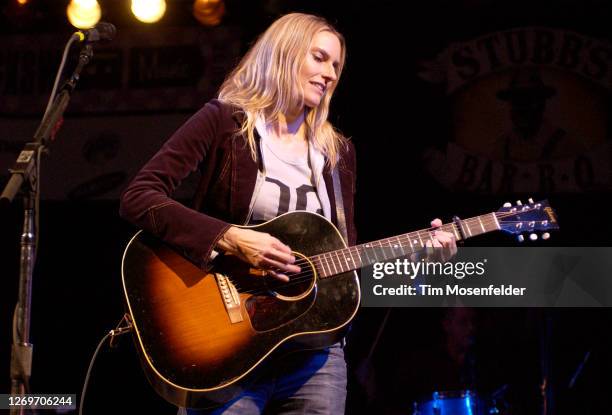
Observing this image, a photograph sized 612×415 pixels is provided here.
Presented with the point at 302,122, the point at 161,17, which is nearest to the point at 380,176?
the point at 161,17

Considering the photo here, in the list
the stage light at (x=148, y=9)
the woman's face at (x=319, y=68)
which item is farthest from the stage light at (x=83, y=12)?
the woman's face at (x=319, y=68)

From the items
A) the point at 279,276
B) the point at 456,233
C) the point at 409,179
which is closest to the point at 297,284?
the point at 279,276

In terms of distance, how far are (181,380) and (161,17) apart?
4.80 m

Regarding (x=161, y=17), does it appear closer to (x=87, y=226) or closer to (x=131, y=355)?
(x=87, y=226)

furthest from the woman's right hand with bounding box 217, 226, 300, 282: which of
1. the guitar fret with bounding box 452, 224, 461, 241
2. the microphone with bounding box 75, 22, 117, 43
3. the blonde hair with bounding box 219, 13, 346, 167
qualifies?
the microphone with bounding box 75, 22, 117, 43

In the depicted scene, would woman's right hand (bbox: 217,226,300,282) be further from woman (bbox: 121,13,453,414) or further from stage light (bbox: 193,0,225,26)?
stage light (bbox: 193,0,225,26)

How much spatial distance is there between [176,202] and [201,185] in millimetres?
228

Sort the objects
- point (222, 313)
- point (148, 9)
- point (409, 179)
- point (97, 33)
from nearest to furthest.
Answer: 1. point (222, 313)
2. point (97, 33)
3. point (409, 179)
4. point (148, 9)

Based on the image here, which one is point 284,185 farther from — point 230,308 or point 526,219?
point 526,219

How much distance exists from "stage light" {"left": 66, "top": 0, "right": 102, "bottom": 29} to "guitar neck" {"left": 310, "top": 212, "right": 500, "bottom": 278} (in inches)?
175

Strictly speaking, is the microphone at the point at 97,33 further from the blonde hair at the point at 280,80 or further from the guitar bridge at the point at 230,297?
the guitar bridge at the point at 230,297

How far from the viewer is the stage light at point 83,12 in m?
6.14

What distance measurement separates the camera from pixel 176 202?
8.11 feet

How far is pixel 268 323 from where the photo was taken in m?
2.41
